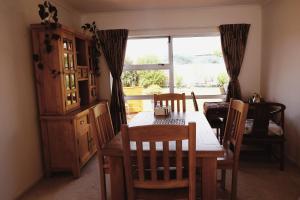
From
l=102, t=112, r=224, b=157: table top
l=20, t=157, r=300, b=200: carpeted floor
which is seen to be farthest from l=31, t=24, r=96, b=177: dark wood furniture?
l=102, t=112, r=224, b=157: table top

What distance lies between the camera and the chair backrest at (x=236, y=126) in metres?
1.90

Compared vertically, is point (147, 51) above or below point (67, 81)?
above

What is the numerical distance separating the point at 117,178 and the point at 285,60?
278 cm

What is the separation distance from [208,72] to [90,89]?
2.08 metres

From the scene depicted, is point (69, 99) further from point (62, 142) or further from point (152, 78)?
point (152, 78)

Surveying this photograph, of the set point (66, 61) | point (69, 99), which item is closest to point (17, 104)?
point (69, 99)

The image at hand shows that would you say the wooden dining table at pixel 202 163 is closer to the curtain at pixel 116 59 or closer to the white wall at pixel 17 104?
the white wall at pixel 17 104

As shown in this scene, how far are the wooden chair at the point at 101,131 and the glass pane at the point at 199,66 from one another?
2.28 m

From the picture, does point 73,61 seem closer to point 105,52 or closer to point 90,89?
point 90,89

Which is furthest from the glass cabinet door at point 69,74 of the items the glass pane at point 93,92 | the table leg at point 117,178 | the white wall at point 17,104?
the table leg at point 117,178

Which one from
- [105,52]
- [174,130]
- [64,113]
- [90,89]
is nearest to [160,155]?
[174,130]

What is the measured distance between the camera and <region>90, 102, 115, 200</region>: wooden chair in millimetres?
1893

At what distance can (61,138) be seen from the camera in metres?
2.81

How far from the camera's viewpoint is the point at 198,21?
402 cm
